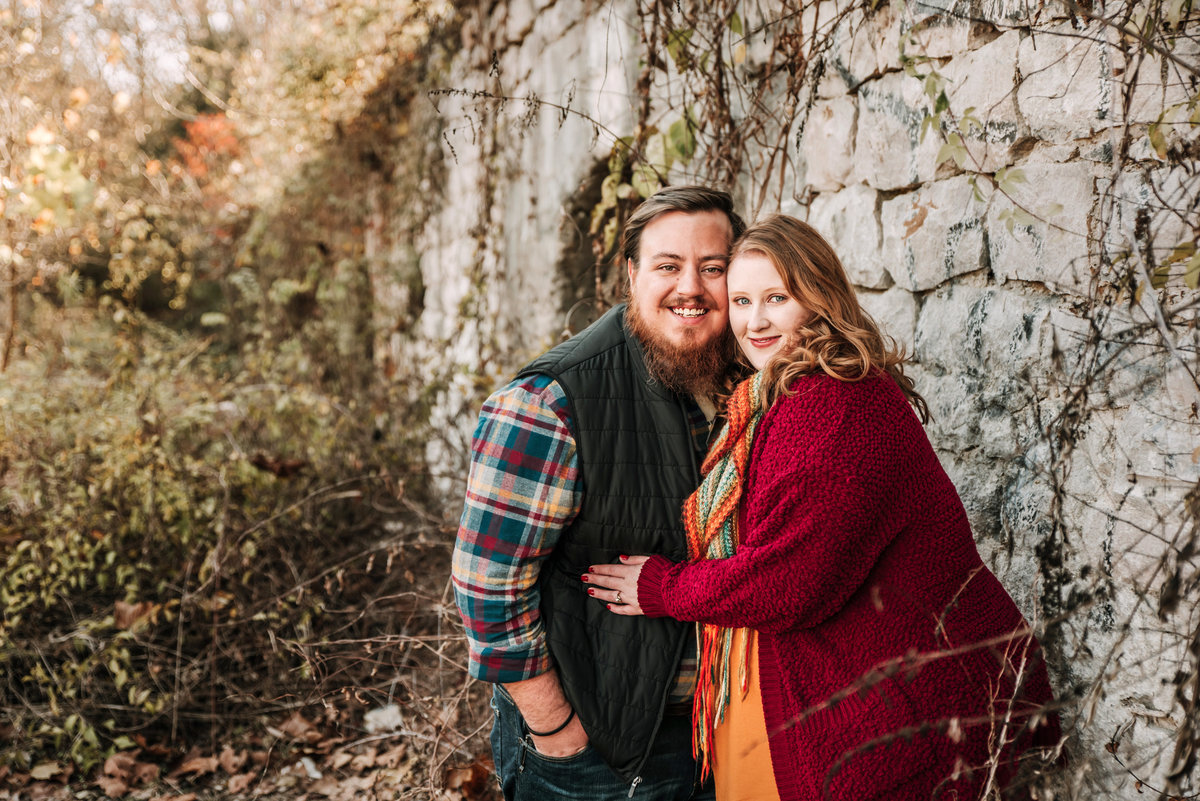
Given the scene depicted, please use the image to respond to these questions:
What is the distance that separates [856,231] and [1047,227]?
0.71 m

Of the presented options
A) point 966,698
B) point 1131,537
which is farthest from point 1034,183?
point 966,698

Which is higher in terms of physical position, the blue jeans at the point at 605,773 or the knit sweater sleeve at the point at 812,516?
the knit sweater sleeve at the point at 812,516

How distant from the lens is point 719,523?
1.68 meters

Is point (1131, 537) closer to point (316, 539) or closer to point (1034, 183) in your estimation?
point (1034, 183)

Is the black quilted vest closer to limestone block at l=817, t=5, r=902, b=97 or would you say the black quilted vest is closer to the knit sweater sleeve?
the knit sweater sleeve

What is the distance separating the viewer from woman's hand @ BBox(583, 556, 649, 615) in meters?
1.79

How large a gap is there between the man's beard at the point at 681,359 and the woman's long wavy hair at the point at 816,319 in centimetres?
25

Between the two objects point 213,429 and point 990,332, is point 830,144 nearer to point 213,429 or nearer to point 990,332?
point 990,332

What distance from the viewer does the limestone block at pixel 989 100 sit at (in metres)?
1.80

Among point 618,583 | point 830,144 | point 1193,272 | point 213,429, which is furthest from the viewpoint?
point 213,429

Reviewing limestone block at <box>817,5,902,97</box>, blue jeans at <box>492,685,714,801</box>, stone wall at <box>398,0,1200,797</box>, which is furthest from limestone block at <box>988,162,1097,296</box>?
blue jeans at <box>492,685,714,801</box>

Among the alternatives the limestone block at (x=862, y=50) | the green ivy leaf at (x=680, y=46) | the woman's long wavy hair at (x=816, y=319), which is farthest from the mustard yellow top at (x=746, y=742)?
the green ivy leaf at (x=680, y=46)

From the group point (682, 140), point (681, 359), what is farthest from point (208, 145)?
point (681, 359)

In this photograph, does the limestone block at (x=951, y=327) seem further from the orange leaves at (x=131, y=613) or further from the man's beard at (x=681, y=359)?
the orange leaves at (x=131, y=613)
